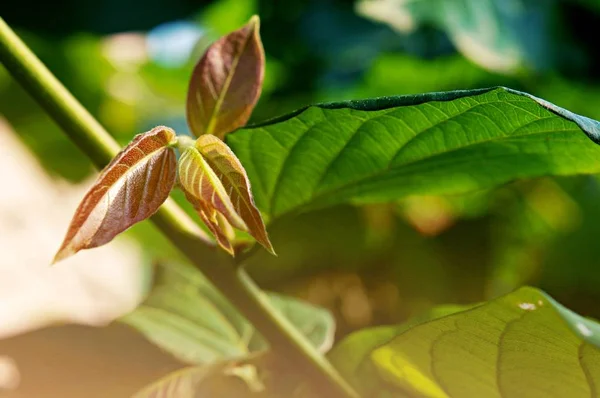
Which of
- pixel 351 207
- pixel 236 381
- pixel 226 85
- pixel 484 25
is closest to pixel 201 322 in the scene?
pixel 236 381

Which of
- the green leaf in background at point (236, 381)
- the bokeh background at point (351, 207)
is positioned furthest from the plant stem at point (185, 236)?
the bokeh background at point (351, 207)

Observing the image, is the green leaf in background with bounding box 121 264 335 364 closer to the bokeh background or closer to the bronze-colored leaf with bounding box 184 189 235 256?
the bronze-colored leaf with bounding box 184 189 235 256

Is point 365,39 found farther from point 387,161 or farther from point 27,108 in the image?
point 387,161

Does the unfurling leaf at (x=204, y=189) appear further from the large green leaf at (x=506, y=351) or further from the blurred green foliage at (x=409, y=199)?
the blurred green foliage at (x=409, y=199)

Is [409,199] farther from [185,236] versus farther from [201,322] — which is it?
[185,236]

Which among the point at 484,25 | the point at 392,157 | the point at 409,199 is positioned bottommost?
the point at 409,199

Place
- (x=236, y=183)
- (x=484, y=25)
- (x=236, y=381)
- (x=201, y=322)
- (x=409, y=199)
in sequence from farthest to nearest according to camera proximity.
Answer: (x=409, y=199)
(x=484, y=25)
(x=201, y=322)
(x=236, y=381)
(x=236, y=183)

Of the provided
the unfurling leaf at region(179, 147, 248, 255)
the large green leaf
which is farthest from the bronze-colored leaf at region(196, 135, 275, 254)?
the large green leaf
